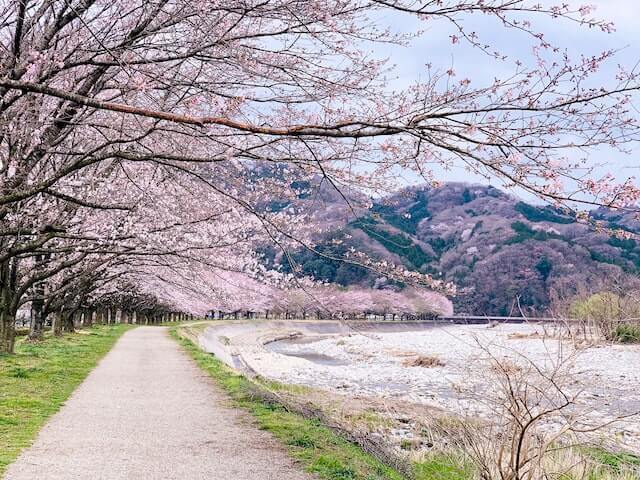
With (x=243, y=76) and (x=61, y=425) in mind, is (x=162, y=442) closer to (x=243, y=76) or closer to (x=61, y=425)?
A: (x=61, y=425)

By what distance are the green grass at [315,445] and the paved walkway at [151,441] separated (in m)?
0.19

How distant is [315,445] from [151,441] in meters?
1.85

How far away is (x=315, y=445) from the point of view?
7.35 meters

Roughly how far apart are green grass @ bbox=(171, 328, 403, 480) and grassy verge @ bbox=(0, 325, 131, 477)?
9.24 feet

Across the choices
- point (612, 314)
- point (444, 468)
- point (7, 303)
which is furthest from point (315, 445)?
point (612, 314)

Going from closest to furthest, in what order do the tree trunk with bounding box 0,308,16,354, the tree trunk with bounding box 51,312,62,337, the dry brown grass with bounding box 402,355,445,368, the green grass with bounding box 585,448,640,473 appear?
the green grass with bounding box 585,448,640,473, the tree trunk with bounding box 0,308,16,354, the tree trunk with bounding box 51,312,62,337, the dry brown grass with bounding box 402,355,445,368

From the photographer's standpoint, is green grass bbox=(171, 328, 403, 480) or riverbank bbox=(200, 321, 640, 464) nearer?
riverbank bbox=(200, 321, 640, 464)

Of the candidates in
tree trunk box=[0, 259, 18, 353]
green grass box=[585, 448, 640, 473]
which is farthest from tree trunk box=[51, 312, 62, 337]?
green grass box=[585, 448, 640, 473]

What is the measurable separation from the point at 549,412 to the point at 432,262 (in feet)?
324

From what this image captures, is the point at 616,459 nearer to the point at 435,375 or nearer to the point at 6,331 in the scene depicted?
the point at 435,375

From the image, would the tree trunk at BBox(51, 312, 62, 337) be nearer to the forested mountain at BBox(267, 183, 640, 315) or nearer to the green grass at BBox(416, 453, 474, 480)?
the green grass at BBox(416, 453, 474, 480)

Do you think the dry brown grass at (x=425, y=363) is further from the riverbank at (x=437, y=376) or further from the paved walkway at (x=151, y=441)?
the paved walkway at (x=151, y=441)

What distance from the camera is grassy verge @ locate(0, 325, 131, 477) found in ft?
24.6

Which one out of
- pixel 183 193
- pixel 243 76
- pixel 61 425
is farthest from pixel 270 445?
pixel 183 193
